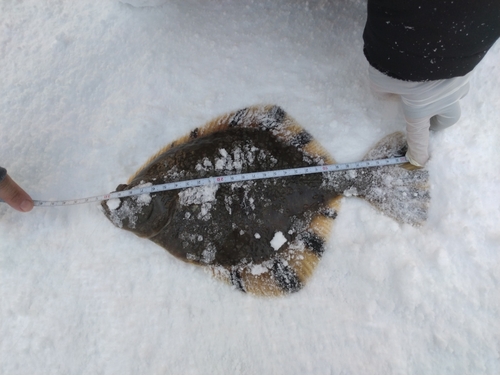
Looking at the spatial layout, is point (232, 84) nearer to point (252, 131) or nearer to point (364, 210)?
point (252, 131)

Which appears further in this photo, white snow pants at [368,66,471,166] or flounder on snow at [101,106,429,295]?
flounder on snow at [101,106,429,295]

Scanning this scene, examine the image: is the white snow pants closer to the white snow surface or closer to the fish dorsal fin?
the white snow surface

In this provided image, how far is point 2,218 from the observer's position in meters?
2.39

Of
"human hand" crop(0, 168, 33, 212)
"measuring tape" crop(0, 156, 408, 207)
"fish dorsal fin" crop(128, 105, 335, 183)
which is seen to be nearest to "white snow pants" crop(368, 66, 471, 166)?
"measuring tape" crop(0, 156, 408, 207)

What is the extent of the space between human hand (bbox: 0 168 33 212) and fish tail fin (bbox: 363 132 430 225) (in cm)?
207

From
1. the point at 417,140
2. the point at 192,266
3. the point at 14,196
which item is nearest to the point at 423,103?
the point at 417,140

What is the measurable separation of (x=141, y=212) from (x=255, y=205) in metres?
0.65

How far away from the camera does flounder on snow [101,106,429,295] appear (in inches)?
84.9

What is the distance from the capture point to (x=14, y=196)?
2.18 meters

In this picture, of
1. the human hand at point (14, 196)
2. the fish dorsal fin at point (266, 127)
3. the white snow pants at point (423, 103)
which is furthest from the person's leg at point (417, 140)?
the human hand at point (14, 196)

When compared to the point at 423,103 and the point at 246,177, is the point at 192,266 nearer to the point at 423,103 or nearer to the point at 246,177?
the point at 246,177

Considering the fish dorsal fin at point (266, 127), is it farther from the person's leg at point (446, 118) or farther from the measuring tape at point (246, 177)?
the person's leg at point (446, 118)

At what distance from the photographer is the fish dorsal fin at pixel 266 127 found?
7.69 ft

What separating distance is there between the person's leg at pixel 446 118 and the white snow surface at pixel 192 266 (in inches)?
3.4
